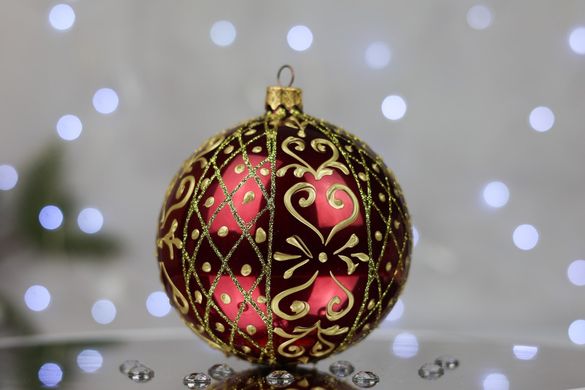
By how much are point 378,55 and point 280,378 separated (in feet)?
2.96

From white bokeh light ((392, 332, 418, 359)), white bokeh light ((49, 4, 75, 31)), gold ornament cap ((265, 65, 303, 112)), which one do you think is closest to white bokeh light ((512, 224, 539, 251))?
white bokeh light ((392, 332, 418, 359))

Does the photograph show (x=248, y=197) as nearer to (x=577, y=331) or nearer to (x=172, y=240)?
(x=172, y=240)

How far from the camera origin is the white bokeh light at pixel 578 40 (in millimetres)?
1646

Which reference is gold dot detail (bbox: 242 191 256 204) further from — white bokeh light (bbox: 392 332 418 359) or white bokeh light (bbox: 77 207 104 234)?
white bokeh light (bbox: 77 207 104 234)

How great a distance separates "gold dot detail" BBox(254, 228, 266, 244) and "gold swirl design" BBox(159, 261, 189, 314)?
0.39 ft

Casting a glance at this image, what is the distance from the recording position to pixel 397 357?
114 centimetres

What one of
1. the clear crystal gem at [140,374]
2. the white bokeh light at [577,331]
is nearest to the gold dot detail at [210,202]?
the clear crystal gem at [140,374]

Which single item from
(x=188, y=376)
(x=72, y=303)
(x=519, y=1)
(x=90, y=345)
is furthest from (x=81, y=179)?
(x=519, y=1)

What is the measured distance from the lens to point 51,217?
1.70 metres

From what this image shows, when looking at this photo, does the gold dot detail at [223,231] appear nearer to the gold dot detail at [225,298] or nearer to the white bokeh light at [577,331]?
the gold dot detail at [225,298]

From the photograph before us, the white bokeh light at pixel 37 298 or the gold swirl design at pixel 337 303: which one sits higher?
the white bokeh light at pixel 37 298

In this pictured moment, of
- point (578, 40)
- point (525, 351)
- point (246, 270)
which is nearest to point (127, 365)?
point (246, 270)

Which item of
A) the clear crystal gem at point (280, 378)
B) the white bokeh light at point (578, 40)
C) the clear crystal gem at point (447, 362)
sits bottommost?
the clear crystal gem at point (280, 378)

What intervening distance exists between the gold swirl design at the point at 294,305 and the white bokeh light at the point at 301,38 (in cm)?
86
